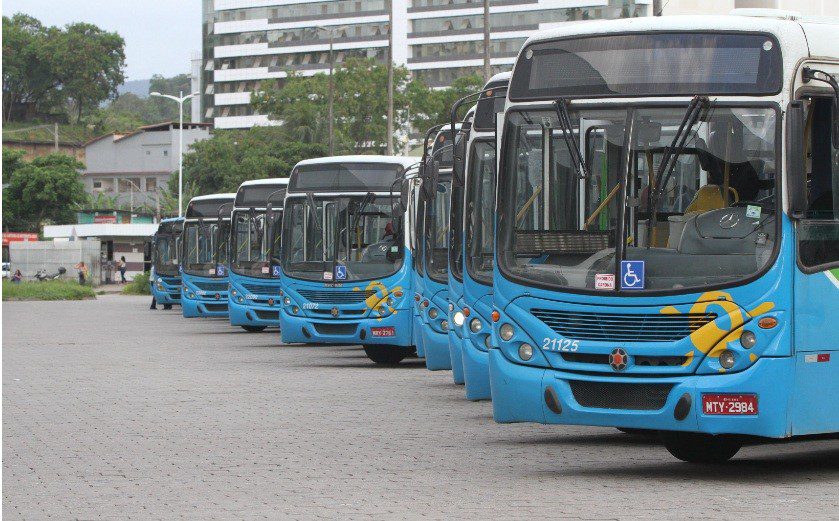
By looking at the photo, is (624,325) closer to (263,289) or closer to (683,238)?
(683,238)

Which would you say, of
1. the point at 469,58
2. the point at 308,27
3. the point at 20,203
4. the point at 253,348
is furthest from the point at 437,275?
the point at 308,27

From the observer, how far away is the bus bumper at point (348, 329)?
2398 centimetres

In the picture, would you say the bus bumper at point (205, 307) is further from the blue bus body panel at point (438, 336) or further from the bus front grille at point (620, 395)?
the bus front grille at point (620, 395)

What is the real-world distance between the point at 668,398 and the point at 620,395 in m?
0.35

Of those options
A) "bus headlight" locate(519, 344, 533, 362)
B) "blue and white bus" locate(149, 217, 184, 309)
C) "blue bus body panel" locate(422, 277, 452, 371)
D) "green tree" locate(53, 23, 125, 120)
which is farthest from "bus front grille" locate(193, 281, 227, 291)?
"green tree" locate(53, 23, 125, 120)

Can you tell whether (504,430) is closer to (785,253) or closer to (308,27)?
(785,253)

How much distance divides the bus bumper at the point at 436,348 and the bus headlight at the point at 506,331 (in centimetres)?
808

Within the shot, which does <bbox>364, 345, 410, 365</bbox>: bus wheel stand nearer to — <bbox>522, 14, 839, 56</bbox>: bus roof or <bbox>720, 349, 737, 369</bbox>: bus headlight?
<bbox>522, 14, 839, 56</bbox>: bus roof

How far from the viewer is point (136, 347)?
31.2 meters

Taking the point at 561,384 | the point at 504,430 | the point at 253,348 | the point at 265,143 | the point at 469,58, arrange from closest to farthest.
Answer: the point at 561,384 → the point at 504,430 → the point at 253,348 → the point at 265,143 → the point at 469,58

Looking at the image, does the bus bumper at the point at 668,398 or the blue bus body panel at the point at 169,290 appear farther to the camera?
the blue bus body panel at the point at 169,290

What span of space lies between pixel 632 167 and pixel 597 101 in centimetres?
59

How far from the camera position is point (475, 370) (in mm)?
15617

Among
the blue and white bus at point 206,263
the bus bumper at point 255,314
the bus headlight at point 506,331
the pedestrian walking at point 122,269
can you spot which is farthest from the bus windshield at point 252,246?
the pedestrian walking at point 122,269
